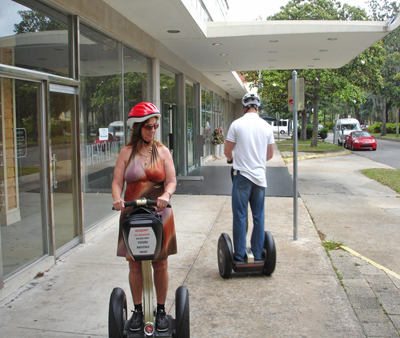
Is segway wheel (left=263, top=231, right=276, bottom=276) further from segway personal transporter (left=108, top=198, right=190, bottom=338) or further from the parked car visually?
the parked car

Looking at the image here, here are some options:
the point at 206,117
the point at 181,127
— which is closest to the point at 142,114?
the point at 181,127

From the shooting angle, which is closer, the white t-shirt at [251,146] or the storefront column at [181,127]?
the white t-shirt at [251,146]

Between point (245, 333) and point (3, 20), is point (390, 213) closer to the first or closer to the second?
point (245, 333)

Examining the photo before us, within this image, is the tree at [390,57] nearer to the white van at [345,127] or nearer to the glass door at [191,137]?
the white van at [345,127]

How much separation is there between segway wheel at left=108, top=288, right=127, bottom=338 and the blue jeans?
1756 mm

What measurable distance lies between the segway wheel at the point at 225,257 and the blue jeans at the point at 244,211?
114mm

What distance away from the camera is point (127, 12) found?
278 inches

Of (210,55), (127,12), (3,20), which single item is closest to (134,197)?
(3,20)

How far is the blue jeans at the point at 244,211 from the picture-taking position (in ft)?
14.2

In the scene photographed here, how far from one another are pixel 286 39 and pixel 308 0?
79.9ft

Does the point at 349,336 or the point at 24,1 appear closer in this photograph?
the point at 349,336

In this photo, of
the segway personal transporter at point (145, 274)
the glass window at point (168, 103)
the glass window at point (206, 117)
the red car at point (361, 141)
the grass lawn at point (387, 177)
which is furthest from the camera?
the red car at point (361, 141)

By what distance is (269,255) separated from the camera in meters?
4.39

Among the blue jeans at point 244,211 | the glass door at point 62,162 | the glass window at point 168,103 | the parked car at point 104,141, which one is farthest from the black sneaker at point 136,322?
the glass window at point 168,103
